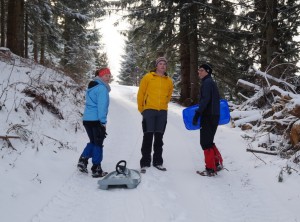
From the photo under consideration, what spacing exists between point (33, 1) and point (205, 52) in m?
9.41

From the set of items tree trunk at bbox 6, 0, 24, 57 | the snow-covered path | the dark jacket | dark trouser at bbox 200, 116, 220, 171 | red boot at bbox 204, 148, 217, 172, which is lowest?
the snow-covered path

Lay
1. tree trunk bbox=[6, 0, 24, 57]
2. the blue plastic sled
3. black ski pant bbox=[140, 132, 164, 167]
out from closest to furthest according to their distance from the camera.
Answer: black ski pant bbox=[140, 132, 164, 167] < the blue plastic sled < tree trunk bbox=[6, 0, 24, 57]

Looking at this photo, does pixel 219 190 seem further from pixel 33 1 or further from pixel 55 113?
pixel 33 1

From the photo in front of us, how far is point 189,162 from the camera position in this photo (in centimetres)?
750

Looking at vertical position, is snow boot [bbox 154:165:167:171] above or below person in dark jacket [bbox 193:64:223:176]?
below

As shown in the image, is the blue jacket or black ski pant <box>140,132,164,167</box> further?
black ski pant <box>140,132,164,167</box>

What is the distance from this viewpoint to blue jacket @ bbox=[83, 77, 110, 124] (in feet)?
20.5

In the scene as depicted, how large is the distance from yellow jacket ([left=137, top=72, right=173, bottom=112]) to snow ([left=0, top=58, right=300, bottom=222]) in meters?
1.30

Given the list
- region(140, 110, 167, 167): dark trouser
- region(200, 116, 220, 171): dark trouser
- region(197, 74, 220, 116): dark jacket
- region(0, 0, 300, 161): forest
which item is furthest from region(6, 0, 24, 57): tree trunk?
region(200, 116, 220, 171): dark trouser

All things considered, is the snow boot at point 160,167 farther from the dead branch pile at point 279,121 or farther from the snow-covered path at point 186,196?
the dead branch pile at point 279,121

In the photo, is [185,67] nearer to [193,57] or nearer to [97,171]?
[193,57]

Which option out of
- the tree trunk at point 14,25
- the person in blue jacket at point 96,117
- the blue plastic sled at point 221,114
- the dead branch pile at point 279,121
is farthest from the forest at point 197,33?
the person in blue jacket at point 96,117

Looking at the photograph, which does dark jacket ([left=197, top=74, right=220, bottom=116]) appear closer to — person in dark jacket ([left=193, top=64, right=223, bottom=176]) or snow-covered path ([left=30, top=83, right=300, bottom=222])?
person in dark jacket ([left=193, top=64, right=223, bottom=176])

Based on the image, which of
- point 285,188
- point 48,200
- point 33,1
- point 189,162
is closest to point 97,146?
point 48,200
